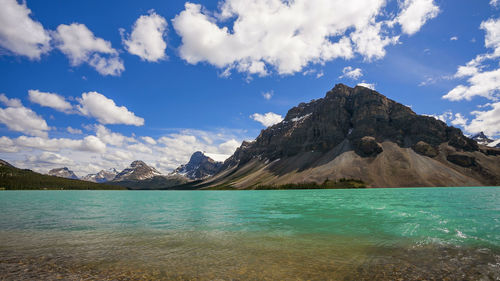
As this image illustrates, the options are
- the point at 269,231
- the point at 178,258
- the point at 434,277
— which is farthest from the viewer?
the point at 269,231

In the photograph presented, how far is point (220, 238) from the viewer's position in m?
23.0

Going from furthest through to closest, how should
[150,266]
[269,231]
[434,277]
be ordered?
[269,231], [150,266], [434,277]

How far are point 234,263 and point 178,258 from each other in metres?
3.85

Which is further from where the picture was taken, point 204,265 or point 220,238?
point 220,238

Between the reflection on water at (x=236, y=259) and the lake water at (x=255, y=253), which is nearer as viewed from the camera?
the reflection on water at (x=236, y=259)

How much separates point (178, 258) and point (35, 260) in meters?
8.75

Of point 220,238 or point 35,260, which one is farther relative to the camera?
point 220,238

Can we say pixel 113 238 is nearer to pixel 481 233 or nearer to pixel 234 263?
pixel 234 263

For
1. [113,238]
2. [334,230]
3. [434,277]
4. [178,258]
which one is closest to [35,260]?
[113,238]

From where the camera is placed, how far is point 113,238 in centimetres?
2295

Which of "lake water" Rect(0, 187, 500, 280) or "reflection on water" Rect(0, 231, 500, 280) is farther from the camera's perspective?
"lake water" Rect(0, 187, 500, 280)

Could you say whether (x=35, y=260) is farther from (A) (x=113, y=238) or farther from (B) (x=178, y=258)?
(B) (x=178, y=258)

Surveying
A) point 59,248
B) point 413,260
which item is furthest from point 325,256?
point 59,248

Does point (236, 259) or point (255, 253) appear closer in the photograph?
point (236, 259)
